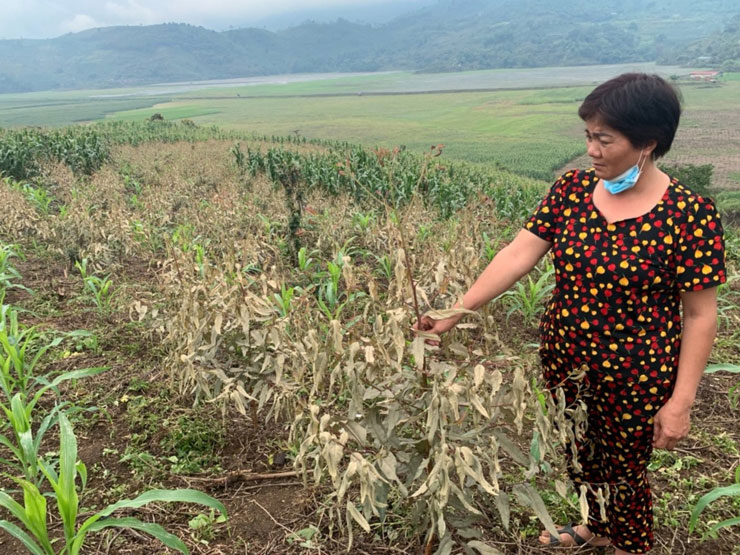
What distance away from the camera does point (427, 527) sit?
1.85m

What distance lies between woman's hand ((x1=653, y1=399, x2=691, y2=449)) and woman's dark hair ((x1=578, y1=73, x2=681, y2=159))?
2.66ft

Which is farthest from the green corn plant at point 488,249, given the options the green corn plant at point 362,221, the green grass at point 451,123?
the green grass at point 451,123

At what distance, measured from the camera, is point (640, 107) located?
1.52 meters

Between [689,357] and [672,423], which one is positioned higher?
[689,357]

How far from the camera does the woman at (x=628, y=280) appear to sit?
155 cm

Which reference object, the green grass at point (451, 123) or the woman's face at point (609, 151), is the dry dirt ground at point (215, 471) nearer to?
the woman's face at point (609, 151)

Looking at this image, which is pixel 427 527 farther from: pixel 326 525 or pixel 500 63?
pixel 500 63

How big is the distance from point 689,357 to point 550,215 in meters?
0.62

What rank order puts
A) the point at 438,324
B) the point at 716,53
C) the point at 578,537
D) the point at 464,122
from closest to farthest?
1. the point at 438,324
2. the point at 578,537
3. the point at 464,122
4. the point at 716,53

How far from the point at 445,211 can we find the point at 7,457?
6.39 m

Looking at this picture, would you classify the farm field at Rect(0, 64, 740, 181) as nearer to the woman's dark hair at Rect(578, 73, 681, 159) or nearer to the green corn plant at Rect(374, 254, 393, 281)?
the green corn plant at Rect(374, 254, 393, 281)

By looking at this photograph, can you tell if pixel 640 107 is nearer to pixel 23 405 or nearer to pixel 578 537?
pixel 578 537

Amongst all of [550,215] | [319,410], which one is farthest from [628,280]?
[319,410]

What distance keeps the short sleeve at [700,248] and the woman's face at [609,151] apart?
210mm
